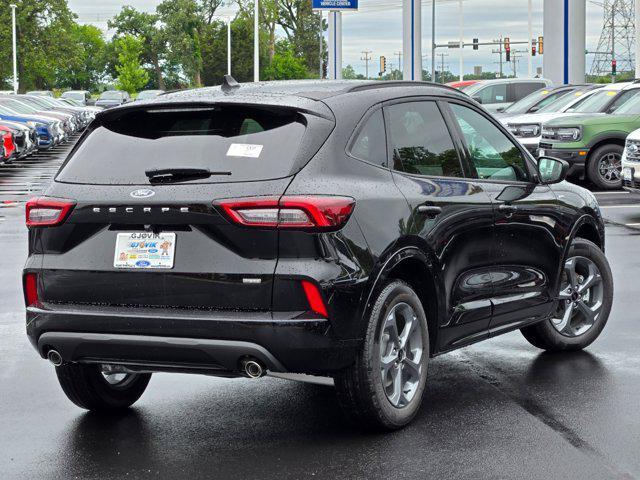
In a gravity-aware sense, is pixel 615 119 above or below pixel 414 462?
above

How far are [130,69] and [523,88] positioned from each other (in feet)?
265

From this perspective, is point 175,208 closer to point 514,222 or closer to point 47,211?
point 47,211

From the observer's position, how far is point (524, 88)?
32594 millimetres

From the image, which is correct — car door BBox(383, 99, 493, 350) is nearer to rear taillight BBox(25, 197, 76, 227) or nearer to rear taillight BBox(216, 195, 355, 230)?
rear taillight BBox(216, 195, 355, 230)

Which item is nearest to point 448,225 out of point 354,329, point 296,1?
point 354,329

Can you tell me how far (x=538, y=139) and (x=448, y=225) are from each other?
18.2 metres

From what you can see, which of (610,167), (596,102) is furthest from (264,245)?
(596,102)

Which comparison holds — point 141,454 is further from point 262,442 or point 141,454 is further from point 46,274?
point 46,274

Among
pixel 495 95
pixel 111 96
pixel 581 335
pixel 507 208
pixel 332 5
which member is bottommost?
pixel 581 335

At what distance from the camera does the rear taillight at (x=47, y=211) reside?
5.79 m

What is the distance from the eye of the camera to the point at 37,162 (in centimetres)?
3509

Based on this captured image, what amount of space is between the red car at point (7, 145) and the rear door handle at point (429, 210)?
23417 mm

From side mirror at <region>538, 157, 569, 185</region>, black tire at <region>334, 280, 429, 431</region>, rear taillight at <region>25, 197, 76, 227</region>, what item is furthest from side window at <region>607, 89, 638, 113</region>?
rear taillight at <region>25, 197, 76, 227</region>

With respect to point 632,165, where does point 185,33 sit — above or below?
above
